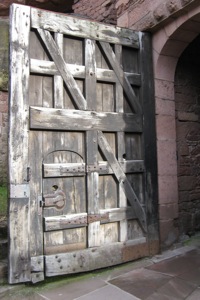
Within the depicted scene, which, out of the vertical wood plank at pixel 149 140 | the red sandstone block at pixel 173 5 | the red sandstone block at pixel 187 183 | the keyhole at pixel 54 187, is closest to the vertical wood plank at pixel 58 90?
the keyhole at pixel 54 187

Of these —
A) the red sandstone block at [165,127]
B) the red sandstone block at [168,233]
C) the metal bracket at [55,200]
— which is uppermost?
the red sandstone block at [165,127]

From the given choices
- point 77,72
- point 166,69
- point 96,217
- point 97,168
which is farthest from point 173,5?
point 96,217

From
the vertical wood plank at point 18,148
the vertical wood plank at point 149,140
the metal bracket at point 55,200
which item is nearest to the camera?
the vertical wood plank at point 18,148

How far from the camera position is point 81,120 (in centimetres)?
327

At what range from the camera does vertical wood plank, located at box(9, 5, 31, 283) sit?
112 inches

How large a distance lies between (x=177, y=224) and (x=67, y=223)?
5.20 ft

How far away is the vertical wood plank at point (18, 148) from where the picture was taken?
112 inches

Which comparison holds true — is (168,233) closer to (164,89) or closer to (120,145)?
(120,145)

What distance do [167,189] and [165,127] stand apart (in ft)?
2.58

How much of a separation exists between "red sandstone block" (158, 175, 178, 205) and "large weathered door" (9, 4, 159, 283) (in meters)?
0.12

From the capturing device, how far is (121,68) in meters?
3.61

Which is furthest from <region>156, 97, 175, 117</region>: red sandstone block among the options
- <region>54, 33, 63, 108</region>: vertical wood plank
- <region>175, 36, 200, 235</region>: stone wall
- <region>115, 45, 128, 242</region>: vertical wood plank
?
<region>54, 33, 63, 108</region>: vertical wood plank

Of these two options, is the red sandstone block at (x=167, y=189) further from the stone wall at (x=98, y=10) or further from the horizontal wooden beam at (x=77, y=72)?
the stone wall at (x=98, y=10)

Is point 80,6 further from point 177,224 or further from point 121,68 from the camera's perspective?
point 177,224
